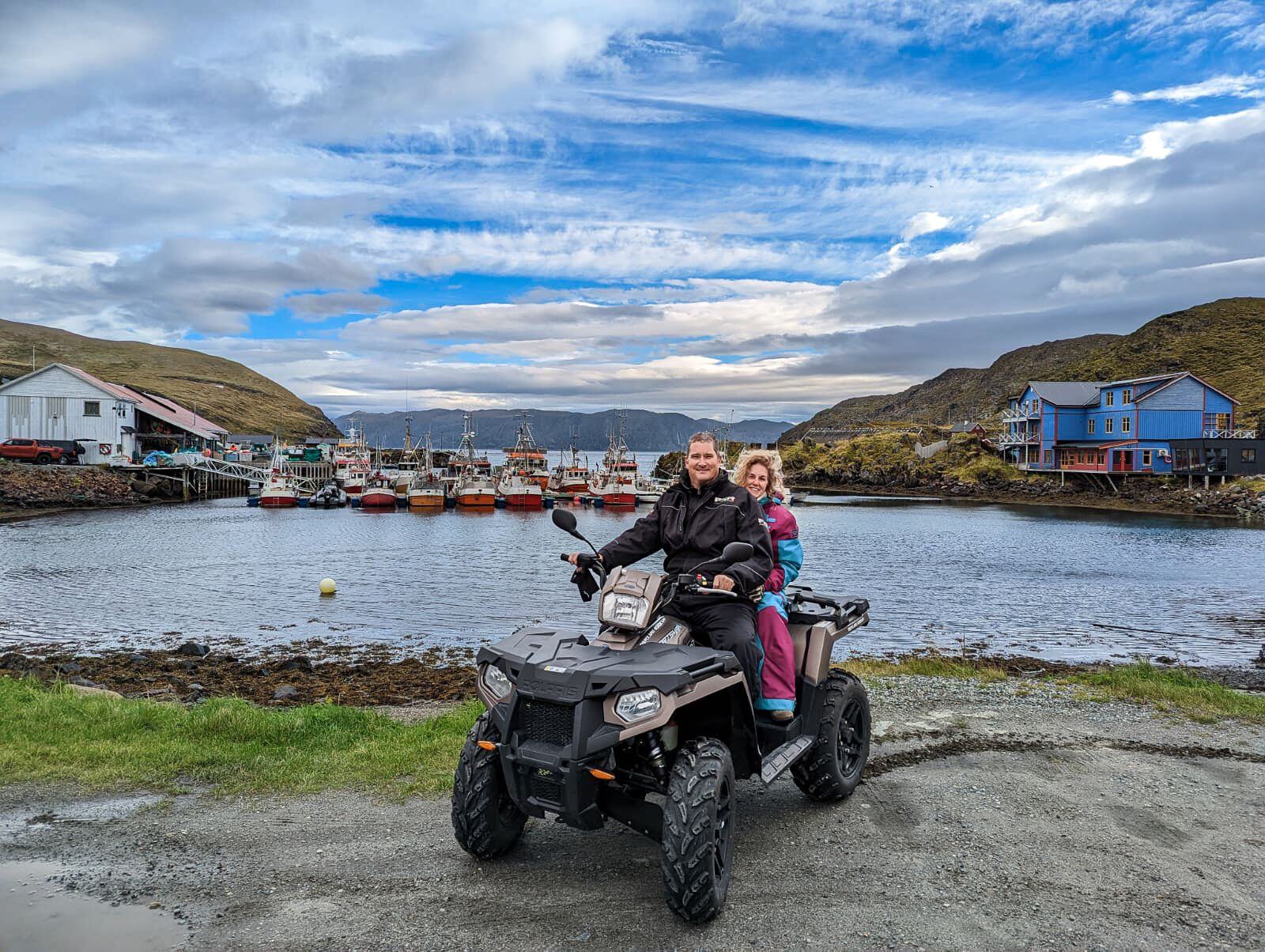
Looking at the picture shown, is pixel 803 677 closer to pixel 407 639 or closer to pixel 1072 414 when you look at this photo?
pixel 407 639

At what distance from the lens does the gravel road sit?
4445 mm

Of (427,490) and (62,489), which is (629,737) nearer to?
(62,489)

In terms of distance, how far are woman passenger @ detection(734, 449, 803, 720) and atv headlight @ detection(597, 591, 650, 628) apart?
96 cm

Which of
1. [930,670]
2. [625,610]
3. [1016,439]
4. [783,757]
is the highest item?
[1016,439]

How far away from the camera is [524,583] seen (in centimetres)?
3294

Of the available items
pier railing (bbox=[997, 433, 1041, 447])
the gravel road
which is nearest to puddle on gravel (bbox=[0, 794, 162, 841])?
the gravel road

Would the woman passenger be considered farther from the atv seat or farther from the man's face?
the man's face

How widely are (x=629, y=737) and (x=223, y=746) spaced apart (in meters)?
5.23

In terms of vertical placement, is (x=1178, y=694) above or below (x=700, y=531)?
below

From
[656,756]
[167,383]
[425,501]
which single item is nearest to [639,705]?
[656,756]

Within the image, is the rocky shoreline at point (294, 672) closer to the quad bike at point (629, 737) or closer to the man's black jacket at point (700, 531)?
the quad bike at point (629, 737)

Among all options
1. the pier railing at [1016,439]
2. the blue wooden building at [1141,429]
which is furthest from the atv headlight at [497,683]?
the pier railing at [1016,439]

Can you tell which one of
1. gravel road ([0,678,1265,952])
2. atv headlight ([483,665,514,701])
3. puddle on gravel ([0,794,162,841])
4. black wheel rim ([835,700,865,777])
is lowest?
puddle on gravel ([0,794,162,841])

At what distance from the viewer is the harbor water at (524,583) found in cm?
2178
